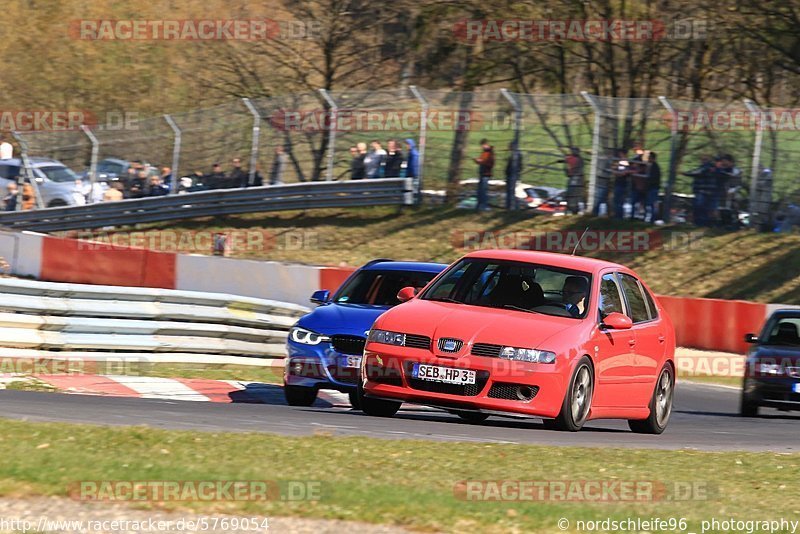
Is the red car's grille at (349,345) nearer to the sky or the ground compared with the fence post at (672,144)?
nearer to the ground

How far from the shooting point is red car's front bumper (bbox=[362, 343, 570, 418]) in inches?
388

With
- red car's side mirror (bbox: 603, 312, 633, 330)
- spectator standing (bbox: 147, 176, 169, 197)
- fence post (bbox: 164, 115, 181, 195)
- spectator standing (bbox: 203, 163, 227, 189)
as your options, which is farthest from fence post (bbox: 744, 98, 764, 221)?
red car's side mirror (bbox: 603, 312, 633, 330)

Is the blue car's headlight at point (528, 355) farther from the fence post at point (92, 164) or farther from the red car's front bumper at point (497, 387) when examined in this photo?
the fence post at point (92, 164)

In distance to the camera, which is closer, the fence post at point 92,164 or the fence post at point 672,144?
the fence post at point 672,144

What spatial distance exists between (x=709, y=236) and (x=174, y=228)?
12.3 m

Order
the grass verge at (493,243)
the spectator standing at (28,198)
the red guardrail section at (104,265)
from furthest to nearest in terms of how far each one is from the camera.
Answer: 1. the spectator standing at (28,198)
2. the grass verge at (493,243)
3. the red guardrail section at (104,265)

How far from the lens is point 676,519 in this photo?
257 inches

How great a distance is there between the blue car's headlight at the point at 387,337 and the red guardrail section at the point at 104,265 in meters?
14.5

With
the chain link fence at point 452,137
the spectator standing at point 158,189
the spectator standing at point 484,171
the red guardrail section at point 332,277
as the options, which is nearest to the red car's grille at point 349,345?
the red guardrail section at point 332,277

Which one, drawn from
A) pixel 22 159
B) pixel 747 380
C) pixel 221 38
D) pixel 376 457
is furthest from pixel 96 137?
pixel 376 457

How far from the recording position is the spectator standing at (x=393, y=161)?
2992 centimetres

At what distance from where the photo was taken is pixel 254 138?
1189 inches

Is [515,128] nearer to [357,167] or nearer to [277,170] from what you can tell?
[357,167]

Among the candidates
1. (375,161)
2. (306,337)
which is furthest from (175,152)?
(306,337)
